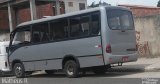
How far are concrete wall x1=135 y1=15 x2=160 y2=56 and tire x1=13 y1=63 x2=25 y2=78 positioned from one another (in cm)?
663

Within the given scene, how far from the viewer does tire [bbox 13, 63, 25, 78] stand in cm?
2158

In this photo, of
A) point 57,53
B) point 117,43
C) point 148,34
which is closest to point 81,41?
point 117,43

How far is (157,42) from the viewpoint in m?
22.9

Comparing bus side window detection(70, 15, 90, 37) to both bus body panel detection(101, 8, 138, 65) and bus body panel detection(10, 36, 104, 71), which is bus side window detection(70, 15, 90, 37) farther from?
bus body panel detection(101, 8, 138, 65)

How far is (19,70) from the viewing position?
21.8 meters

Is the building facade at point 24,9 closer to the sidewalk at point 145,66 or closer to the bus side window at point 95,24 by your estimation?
the sidewalk at point 145,66

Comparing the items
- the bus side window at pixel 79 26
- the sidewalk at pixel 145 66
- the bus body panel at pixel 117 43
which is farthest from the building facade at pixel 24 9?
the bus body panel at pixel 117 43

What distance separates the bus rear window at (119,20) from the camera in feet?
58.9

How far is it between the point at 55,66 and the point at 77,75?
4.65 feet

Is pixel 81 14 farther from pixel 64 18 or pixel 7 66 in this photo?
pixel 7 66

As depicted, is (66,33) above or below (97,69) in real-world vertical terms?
above

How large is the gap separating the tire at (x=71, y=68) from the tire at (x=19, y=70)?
3.33 m

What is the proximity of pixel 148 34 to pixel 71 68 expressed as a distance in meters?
6.23

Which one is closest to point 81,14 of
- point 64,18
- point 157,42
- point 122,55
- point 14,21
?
point 64,18
